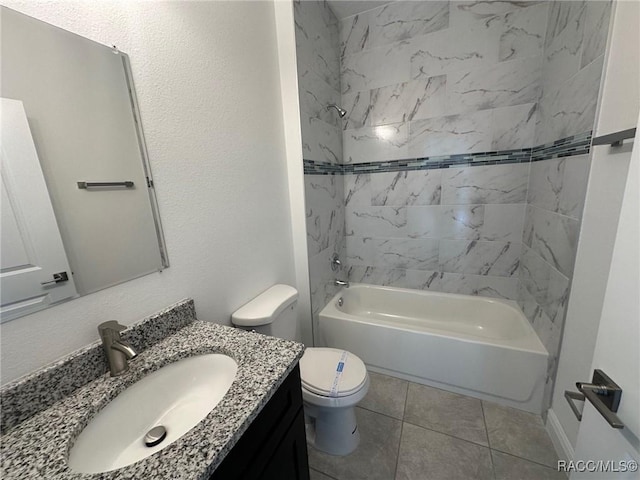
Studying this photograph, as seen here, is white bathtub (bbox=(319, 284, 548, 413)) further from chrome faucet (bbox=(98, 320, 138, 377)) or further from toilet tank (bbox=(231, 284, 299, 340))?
chrome faucet (bbox=(98, 320, 138, 377))

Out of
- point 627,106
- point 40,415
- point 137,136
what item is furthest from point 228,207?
point 627,106

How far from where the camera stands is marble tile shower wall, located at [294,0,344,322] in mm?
1697

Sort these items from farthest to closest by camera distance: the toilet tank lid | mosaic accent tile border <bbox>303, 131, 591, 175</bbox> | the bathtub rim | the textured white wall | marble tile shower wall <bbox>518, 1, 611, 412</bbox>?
the bathtub rim → mosaic accent tile border <bbox>303, 131, 591, 175</bbox> → the toilet tank lid → marble tile shower wall <bbox>518, 1, 611, 412</bbox> → the textured white wall

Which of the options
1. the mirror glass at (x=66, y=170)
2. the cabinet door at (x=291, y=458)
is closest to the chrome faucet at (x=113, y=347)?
the mirror glass at (x=66, y=170)

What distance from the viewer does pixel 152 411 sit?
0.80m

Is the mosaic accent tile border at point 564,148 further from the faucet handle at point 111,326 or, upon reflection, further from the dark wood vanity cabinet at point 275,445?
the faucet handle at point 111,326

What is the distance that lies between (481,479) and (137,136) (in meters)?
2.09

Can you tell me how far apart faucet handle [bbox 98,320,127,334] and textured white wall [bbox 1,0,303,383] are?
46mm

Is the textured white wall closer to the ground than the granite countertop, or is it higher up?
higher up

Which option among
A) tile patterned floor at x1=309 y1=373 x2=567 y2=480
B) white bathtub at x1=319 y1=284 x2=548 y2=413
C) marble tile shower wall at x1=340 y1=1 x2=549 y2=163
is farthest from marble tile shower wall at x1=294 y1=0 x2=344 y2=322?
tile patterned floor at x1=309 y1=373 x2=567 y2=480

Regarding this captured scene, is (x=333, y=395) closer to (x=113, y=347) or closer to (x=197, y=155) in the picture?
(x=113, y=347)

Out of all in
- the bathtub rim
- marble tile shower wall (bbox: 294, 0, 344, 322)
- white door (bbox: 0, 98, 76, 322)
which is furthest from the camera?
marble tile shower wall (bbox: 294, 0, 344, 322)

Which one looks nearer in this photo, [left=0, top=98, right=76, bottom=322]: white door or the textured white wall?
[left=0, top=98, right=76, bottom=322]: white door

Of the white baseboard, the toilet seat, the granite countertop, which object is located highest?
the granite countertop
